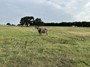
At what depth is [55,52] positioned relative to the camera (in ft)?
66.3

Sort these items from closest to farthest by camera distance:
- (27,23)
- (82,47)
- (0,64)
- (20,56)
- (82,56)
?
(0,64)
(20,56)
(82,56)
(82,47)
(27,23)

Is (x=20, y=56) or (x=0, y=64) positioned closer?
(x=0, y=64)

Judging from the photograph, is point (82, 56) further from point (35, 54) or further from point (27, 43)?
point (27, 43)

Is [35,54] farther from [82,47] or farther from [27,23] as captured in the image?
[27,23]

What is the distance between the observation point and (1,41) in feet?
75.4

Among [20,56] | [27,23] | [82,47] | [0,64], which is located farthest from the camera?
[27,23]

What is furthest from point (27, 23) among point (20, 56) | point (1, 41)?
point (20, 56)

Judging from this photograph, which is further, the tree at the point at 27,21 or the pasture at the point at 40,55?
the tree at the point at 27,21

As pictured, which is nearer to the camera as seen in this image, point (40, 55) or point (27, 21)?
point (40, 55)

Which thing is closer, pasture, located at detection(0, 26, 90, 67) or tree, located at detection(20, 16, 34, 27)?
pasture, located at detection(0, 26, 90, 67)

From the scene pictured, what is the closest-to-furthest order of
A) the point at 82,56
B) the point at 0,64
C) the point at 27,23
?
the point at 0,64
the point at 82,56
the point at 27,23

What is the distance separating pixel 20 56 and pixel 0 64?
2004 millimetres

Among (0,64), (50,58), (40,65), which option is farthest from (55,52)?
(0,64)

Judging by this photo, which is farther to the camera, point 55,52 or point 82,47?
point 82,47
